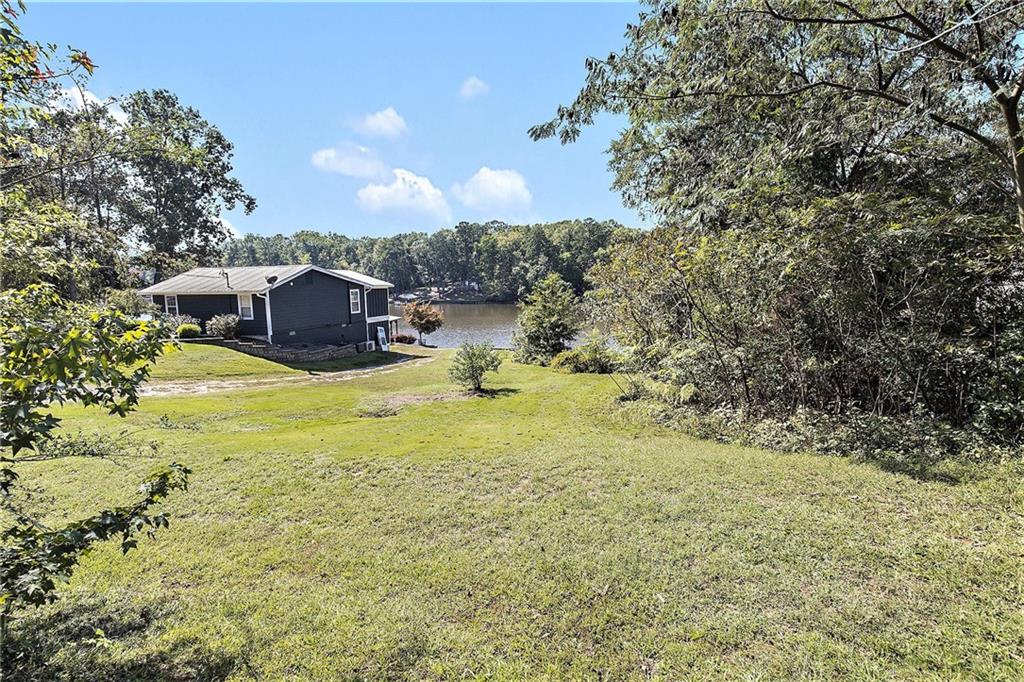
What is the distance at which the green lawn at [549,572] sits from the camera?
2959mm

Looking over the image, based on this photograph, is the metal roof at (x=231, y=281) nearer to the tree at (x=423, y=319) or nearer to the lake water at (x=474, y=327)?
the tree at (x=423, y=319)

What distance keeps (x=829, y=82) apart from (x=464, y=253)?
7786 centimetres

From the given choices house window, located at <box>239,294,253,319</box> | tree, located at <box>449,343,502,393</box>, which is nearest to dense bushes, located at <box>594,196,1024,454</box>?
tree, located at <box>449,343,502,393</box>

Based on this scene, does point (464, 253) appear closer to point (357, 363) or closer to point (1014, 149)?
point (357, 363)

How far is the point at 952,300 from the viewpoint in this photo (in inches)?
256

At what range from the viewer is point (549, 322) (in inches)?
812

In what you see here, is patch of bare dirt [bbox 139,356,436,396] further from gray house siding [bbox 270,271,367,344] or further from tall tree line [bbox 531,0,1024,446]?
tall tree line [bbox 531,0,1024,446]

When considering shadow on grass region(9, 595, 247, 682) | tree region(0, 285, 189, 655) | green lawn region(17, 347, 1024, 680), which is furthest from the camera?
green lawn region(17, 347, 1024, 680)

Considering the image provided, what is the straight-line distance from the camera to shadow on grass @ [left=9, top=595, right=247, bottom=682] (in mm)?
2740

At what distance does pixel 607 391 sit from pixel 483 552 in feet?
28.0

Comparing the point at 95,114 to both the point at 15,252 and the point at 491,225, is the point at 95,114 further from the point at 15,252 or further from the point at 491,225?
the point at 491,225

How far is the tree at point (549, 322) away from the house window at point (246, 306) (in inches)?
494

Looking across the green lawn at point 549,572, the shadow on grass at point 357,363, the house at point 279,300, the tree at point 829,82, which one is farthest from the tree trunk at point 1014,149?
the house at point 279,300

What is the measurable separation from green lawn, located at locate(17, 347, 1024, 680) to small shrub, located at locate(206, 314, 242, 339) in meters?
16.2
